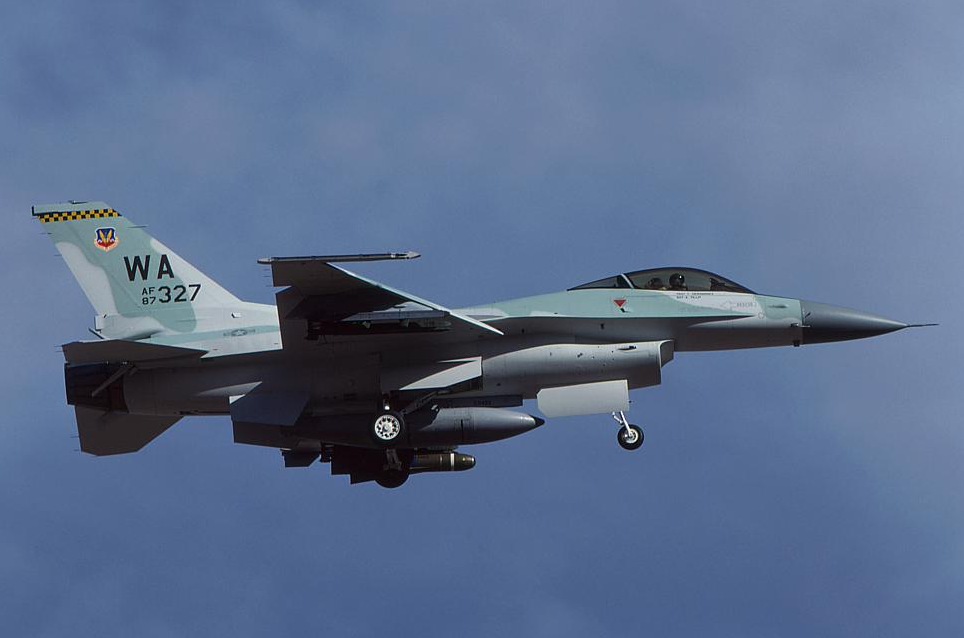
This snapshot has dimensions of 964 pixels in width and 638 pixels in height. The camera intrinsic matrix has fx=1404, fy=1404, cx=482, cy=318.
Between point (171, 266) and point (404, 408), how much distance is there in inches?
187

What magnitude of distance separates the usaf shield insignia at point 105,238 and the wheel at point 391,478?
5825 mm

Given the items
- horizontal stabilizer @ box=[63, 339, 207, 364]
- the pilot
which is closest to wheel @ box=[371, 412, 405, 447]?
horizontal stabilizer @ box=[63, 339, 207, 364]

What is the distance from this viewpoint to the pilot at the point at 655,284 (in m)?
21.8

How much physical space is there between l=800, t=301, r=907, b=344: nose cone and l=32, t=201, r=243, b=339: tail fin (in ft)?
29.8

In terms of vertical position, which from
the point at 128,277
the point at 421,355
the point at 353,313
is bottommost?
the point at 421,355

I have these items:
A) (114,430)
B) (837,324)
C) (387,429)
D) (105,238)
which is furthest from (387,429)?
(837,324)

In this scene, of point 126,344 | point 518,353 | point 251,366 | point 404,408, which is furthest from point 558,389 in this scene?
point 126,344

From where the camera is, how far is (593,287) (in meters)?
21.8

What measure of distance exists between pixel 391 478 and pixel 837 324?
25.2 ft

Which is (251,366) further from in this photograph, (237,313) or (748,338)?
(748,338)

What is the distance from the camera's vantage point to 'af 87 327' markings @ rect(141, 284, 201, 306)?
895 inches

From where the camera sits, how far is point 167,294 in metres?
22.8

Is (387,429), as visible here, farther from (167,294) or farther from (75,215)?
(75,215)

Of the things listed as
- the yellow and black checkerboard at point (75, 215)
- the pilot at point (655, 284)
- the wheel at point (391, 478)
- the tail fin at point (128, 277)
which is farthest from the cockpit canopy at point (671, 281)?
the yellow and black checkerboard at point (75, 215)
